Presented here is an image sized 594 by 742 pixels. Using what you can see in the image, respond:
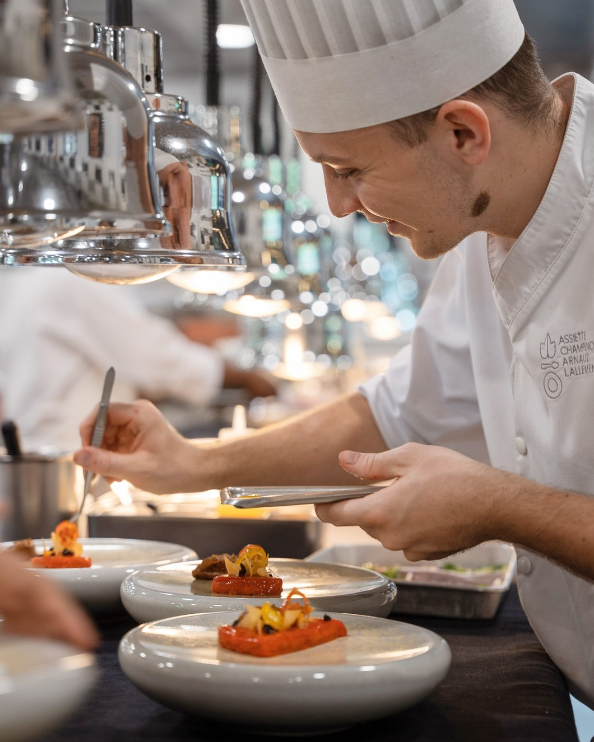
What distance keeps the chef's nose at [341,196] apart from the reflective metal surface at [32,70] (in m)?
0.73

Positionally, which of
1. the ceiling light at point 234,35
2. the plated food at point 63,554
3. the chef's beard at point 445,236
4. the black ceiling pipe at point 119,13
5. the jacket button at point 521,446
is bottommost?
the plated food at point 63,554

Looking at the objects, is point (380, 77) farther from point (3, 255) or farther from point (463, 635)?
point (463, 635)

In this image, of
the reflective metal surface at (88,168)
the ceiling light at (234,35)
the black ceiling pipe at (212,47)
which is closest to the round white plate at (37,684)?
the reflective metal surface at (88,168)

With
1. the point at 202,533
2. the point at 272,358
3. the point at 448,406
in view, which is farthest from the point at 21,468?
the point at 272,358

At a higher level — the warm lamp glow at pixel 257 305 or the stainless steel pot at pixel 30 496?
the warm lamp glow at pixel 257 305

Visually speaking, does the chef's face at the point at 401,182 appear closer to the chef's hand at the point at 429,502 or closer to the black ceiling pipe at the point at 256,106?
the chef's hand at the point at 429,502

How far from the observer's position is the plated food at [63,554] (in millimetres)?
1445

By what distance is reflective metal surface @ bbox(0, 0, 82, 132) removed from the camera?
2.35ft

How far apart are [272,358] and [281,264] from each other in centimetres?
315

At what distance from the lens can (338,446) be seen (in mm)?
1857

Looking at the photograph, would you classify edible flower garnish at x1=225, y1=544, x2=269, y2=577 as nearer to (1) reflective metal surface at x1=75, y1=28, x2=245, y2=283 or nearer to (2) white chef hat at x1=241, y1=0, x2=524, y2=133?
(1) reflective metal surface at x1=75, y1=28, x2=245, y2=283

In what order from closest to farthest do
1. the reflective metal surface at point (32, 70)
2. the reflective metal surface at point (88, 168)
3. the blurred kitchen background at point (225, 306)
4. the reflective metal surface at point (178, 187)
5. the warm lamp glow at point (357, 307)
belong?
the reflective metal surface at point (32, 70) < the reflective metal surface at point (88, 168) < the reflective metal surface at point (178, 187) < the blurred kitchen background at point (225, 306) < the warm lamp glow at point (357, 307)

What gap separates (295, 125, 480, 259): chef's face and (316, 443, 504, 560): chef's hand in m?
0.39

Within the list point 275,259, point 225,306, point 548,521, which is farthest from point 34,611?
point 225,306
